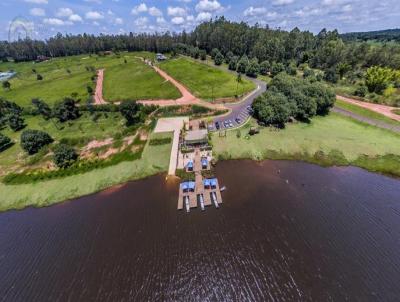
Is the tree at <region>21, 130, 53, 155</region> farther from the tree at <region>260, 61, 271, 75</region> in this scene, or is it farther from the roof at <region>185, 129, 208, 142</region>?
the tree at <region>260, 61, 271, 75</region>

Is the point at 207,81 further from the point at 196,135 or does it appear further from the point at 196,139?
the point at 196,139

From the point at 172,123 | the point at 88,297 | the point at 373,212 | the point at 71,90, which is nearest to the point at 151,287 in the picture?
the point at 88,297

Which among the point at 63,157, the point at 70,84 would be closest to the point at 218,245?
the point at 63,157

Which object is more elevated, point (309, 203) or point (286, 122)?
point (286, 122)

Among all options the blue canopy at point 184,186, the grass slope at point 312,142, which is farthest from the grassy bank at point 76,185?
the grass slope at point 312,142

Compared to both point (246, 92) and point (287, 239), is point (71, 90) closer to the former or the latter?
point (246, 92)

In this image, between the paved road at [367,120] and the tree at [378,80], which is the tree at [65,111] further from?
the tree at [378,80]
